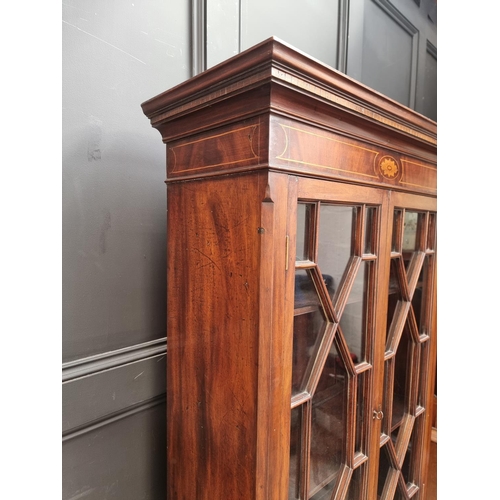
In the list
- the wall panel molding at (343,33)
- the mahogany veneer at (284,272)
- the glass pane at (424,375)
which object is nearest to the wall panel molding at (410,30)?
the wall panel molding at (343,33)

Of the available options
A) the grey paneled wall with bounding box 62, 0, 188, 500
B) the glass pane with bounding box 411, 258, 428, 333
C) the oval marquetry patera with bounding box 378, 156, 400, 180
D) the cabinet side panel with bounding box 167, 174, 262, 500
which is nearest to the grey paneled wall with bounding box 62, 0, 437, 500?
the grey paneled wall with bounding box 62, 0, 188, 500

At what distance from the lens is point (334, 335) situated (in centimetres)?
57

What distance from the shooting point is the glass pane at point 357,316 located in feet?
2.04

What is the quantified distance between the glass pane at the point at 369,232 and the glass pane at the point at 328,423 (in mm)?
187

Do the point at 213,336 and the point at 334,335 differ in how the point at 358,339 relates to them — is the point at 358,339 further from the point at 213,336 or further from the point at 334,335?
the point at 213,336

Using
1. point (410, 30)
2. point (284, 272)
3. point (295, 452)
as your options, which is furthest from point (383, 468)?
point (410, 30)

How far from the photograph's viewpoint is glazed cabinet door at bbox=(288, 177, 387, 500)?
53cm

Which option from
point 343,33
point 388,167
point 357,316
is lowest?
point 357,316

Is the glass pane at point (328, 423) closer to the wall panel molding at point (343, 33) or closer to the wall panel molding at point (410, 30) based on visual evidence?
the wall panel molding at point (343, 33)

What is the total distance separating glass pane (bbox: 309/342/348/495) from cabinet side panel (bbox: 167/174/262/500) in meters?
0.14

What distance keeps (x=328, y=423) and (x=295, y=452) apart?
0.29 ft

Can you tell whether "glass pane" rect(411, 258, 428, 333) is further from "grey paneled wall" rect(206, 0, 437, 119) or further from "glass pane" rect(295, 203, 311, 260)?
"grey paneled wall" rect(206, 0, 437, 119)
